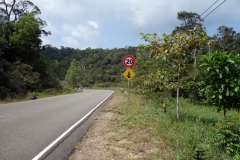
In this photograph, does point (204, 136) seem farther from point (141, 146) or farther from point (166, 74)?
point (166, 74)

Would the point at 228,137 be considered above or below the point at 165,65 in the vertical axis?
below

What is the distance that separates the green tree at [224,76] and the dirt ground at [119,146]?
199cm

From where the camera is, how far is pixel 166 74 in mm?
8578

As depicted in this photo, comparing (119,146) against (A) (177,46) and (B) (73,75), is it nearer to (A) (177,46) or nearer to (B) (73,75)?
(A) (177,46)

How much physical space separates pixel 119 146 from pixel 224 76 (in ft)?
10.7

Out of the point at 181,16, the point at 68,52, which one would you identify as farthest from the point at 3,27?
the point at 68,52

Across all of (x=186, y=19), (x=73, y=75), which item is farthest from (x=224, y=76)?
(x=73, y=75)

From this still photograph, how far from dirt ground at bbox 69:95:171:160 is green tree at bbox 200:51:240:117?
6.54ft

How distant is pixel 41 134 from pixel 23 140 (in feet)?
2.50

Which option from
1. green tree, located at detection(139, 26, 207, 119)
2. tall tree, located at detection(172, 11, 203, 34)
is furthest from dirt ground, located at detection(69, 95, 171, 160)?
tall tree, located at detection(172, 11, 203, 34)

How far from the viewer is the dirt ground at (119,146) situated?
16.4ft

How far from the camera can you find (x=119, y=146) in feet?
18.6

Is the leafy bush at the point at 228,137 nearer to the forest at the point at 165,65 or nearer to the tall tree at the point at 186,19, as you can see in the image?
the forest at the point at 165,65

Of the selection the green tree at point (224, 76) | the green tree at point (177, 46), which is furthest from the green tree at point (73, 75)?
the green tree at point (224, 76)
